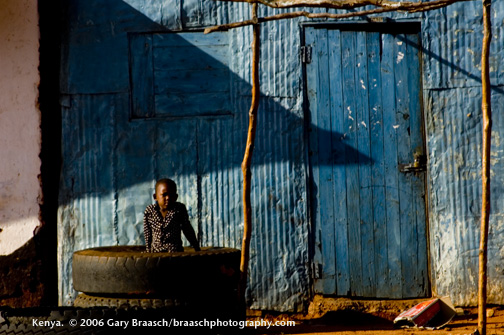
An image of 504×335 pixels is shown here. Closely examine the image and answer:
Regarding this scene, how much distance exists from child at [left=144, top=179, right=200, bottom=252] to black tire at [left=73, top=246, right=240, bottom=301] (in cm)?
49

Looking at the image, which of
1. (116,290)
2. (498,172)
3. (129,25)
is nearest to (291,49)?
(129,25)

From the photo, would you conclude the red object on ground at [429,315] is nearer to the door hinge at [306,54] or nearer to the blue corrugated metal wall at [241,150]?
the blue corrugated metal wall at [241,150]

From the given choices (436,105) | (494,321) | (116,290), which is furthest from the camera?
(436,105)

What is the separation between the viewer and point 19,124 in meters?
6.91

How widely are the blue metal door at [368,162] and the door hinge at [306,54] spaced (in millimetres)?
11

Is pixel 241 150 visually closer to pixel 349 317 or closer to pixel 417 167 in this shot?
pixel 417 167

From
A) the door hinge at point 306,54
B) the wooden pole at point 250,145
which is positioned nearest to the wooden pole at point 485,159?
the wooden pole at point 250,145

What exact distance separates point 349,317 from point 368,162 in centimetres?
150

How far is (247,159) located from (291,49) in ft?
6.47

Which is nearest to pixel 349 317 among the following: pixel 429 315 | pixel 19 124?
pixel 429 315

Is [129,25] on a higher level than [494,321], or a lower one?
higher

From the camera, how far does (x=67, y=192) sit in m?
6.91

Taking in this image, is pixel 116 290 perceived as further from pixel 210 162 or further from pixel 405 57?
pixel 405 57

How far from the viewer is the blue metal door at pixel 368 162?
22.1 ft
